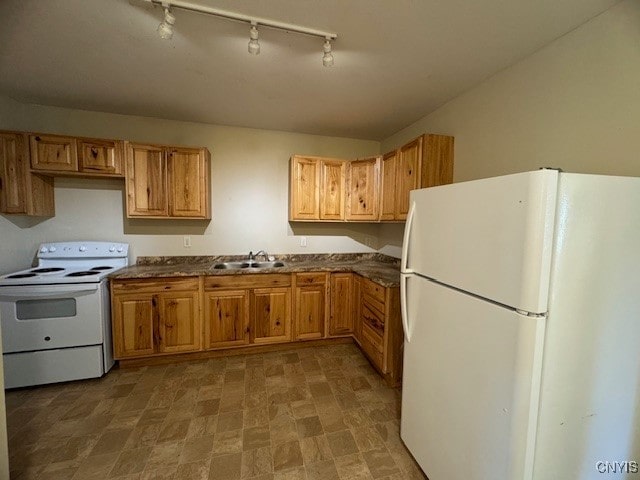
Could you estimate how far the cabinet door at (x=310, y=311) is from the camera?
2.82 m

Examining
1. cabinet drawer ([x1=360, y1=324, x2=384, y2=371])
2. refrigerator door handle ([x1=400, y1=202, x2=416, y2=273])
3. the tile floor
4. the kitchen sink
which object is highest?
refrigerator door handle ([x1=400, y1=202, x2=416, y2=273])

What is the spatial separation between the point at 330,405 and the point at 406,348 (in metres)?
0.87

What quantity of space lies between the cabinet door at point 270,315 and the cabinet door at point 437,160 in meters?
1.75

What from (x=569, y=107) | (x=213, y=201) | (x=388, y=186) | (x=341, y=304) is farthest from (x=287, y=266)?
(x=569, y=107)

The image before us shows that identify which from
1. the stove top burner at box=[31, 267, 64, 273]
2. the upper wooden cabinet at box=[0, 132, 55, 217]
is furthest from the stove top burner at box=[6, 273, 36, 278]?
the upper wooden cabinet at box=[0, 132, 55, 217]

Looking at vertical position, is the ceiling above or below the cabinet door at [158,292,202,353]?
above

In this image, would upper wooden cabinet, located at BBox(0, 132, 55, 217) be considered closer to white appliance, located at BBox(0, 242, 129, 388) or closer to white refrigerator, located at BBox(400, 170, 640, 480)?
white appliance, located at BBox(0, 242, 129, 388)

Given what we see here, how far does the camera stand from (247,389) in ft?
7.16

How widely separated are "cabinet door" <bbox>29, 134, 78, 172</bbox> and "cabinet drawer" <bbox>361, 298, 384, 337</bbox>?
303cm

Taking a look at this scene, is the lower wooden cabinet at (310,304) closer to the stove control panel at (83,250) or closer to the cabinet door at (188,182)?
the cabinet door at (188,182)

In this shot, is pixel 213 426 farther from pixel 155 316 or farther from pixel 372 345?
pixel 372 345

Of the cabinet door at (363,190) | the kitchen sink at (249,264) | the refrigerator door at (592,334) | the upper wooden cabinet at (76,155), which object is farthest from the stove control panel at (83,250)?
the refrigerator door at (592,334)

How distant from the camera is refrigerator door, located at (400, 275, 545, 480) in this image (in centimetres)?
91

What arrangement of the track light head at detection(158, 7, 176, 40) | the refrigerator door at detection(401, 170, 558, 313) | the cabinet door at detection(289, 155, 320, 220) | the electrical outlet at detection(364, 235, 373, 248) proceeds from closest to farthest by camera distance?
the refrigerator door at detection(401, 170, 558, 313) < the track light head at detection(158, 7, 176, 40) < the cabinet door at detection(289, 155, 320, 220) < the electrical outlet at detection(364, 235, 373, 248)
